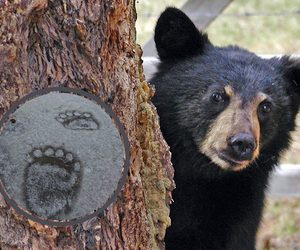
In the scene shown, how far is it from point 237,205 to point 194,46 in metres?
1.33

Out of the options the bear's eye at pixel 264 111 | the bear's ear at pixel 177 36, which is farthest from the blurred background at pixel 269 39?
the bear's eye at pixel 264 111

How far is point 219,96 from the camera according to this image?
3.08 m

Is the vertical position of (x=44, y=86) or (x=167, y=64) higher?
(x=167, y=64)

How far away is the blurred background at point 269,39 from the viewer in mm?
5156

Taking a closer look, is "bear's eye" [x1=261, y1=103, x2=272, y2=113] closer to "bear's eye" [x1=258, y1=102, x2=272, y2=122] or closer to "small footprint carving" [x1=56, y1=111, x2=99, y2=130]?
"bear's eye" [x1=258, y1=102, x2=272, y2=122]

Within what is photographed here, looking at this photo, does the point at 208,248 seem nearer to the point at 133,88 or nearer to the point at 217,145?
the point at 217,145

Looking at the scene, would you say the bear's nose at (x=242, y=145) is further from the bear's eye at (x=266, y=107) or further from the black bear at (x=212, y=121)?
the bear's eye at (x=266, y=107)

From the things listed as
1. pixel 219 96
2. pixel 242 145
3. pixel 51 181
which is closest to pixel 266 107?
pixel 219 96

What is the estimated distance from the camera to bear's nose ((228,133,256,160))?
2.77 metres

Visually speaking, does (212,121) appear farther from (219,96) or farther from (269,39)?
(269,39)

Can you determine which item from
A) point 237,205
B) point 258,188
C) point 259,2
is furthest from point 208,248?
point 259,2

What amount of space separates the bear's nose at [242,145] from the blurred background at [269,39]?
1.97m

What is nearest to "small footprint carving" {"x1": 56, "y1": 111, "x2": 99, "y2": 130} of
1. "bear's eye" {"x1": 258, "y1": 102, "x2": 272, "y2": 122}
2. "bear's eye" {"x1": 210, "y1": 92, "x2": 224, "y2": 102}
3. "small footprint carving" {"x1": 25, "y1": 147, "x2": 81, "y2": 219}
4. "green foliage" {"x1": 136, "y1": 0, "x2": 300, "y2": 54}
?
"small footprint carving" {"x1": 25, "y1": 147, "x2": 81, "y2": 219}

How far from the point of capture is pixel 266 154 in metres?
3.42
